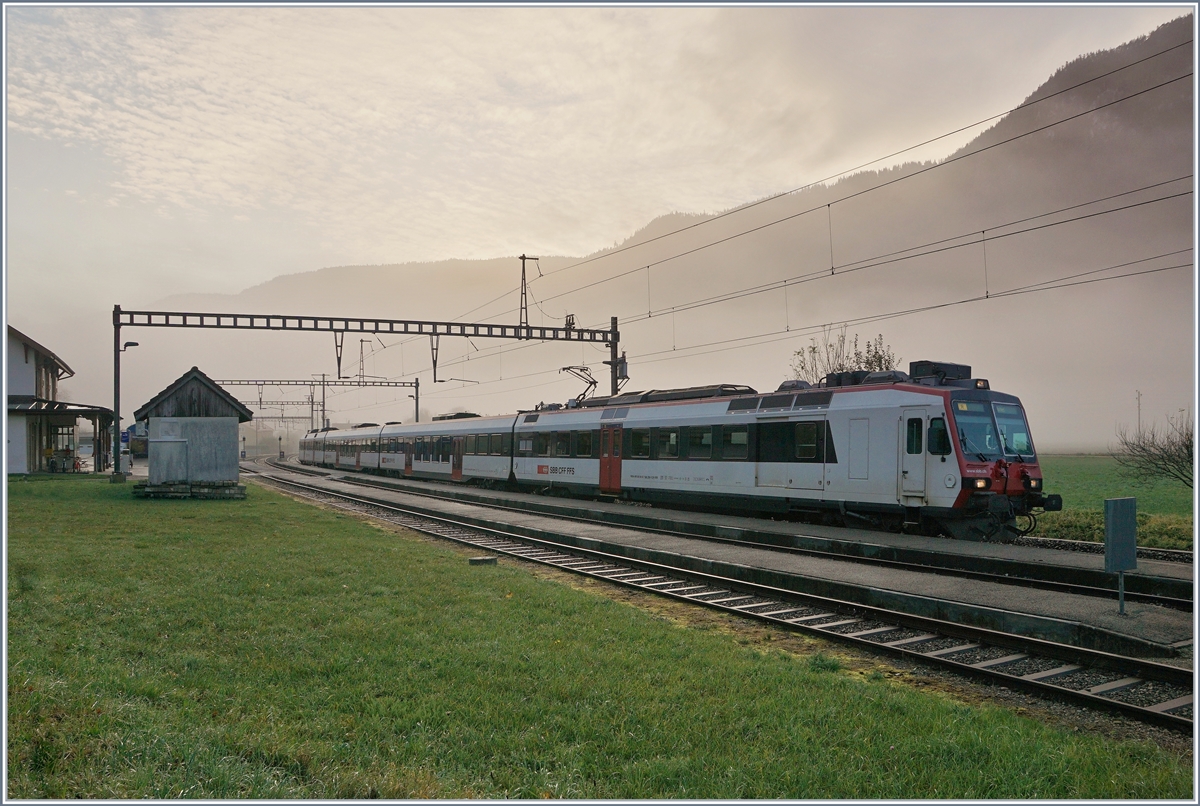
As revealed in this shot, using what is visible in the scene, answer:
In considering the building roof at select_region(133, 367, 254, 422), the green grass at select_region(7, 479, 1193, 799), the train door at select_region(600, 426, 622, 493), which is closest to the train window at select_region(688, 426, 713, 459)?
the train door at select_region(600, 426, 622, 493)

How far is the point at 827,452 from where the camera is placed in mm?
18281

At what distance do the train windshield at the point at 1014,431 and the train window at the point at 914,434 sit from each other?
5.53 ft

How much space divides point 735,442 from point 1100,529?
9155 millimetres

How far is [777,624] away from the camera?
1009 cm

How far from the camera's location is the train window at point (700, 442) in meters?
21.9

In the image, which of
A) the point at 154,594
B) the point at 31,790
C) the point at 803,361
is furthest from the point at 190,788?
the point at 803,361

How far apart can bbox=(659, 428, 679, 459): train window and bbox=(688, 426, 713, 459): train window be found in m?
0.64

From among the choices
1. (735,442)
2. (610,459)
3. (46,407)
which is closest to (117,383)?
(46,407)

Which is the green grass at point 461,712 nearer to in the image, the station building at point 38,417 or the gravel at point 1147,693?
the gravel at point 1147,693

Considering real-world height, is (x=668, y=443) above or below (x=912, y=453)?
above

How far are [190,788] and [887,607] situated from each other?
9.24 m

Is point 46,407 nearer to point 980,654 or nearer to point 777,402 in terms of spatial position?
point 777,402

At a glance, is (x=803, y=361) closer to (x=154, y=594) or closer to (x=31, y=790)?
(x=154, y=594)

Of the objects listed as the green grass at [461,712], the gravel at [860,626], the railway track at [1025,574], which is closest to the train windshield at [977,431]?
the railway track at [1025,574]
